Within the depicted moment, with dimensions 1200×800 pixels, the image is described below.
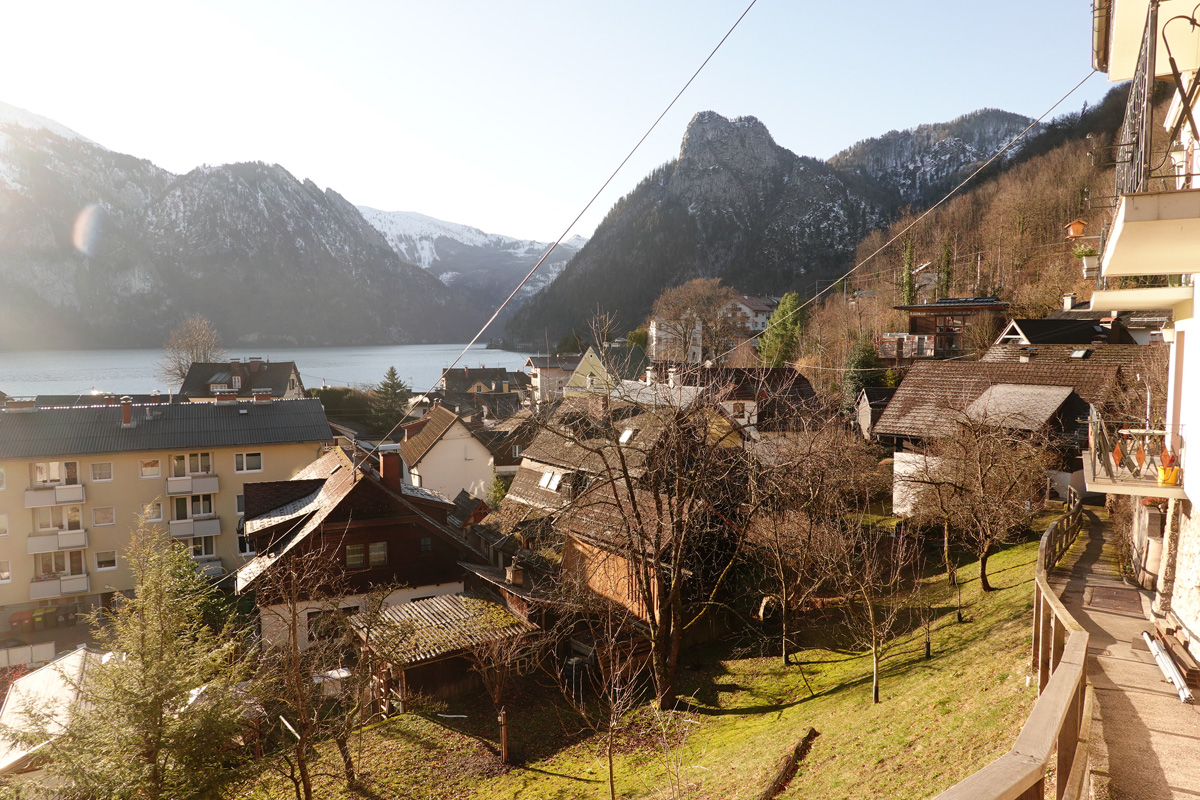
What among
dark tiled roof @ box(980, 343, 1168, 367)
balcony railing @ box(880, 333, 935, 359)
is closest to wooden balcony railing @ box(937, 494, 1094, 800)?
dark tiled roof @ box(980, 343, 1168, 367)

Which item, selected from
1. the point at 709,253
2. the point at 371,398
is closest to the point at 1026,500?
the point at 371,398

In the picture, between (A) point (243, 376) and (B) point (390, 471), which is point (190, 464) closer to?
(B) point (390, 471)

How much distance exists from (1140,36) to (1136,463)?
20.1 ft

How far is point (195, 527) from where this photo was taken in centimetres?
3741

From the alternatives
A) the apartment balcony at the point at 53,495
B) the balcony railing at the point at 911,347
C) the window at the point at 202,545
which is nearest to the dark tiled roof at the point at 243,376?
the window at the point at 202,545

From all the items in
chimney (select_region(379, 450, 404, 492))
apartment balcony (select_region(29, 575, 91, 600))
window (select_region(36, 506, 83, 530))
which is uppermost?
chimney (select_region(379, 450, 404, 492))

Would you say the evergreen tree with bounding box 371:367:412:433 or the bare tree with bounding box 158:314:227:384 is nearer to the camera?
the evergreen tree with bounding box 371:367:412:433

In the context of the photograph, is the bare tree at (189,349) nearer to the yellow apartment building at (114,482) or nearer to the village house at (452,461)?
the yellow apartment building at (114,482)

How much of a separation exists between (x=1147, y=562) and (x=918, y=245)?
8507 cm

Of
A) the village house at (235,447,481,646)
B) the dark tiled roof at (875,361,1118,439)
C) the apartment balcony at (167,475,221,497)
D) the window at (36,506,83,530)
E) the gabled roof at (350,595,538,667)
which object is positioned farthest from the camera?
the apartment balcony at (167,475,221,497)

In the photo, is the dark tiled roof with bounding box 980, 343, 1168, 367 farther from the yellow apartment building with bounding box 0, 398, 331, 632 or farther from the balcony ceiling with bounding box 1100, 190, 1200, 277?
the yellow apartment building with bounding box 0, 398, 331, 632

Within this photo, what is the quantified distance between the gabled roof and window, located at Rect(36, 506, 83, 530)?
23.1m

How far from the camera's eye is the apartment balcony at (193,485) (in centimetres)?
3697

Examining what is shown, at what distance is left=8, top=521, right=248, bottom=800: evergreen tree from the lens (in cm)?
1172
